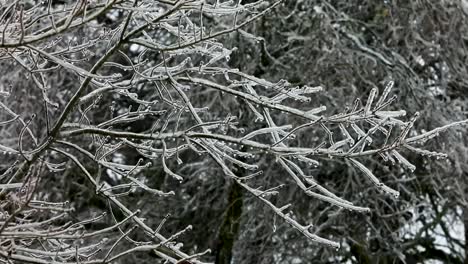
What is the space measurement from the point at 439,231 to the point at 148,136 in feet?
18.8

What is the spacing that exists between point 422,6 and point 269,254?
2531mm

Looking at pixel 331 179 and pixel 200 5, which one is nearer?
pixel 200 5

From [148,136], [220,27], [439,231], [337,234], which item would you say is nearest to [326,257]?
[337,234]

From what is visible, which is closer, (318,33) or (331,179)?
(318,33)

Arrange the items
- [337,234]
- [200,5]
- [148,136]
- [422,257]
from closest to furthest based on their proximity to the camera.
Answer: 1. [200,5]
2. [148,136]
3. [337,234]
4. [422,257]

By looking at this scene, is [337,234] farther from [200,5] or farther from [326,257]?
[200,5]

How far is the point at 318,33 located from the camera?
23.5 ft

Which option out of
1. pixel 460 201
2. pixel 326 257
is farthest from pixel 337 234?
pixel 460 201

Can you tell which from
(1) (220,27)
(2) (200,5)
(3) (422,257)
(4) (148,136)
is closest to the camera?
(2) (200,5)

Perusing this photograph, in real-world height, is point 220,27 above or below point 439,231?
A: above

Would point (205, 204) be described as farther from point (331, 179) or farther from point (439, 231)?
point (439, 231)

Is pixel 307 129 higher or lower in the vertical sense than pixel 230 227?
higher

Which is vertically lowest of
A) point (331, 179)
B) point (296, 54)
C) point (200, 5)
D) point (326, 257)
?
point (326, 257)

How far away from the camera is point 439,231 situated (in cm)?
877
